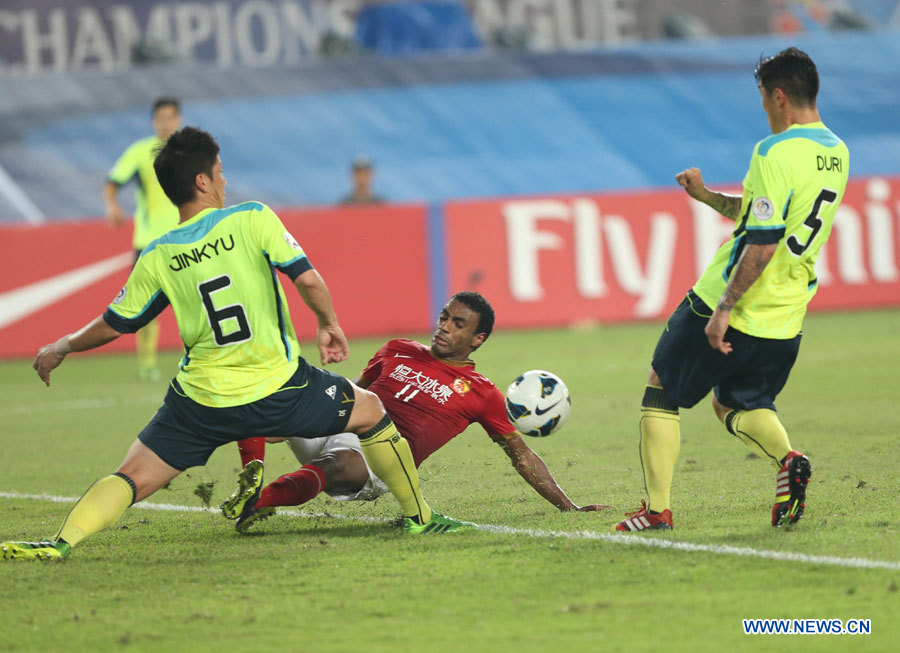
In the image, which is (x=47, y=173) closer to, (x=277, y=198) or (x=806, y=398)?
(x=277, y=198)

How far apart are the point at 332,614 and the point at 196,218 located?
1764mm

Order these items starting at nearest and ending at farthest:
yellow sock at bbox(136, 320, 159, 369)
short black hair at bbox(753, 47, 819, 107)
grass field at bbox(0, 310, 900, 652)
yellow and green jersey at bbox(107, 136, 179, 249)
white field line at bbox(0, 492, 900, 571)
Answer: grass field at bbox(0, 310, 900, 652)
white field line at bbox(0, 492, 900, 571)
short black hair at bbox(753, 47, 819, 107)
yellow and green jersey at bbox(107, 136, 179, 249)
yellow sock at bbox(136, 320, 159, 369)

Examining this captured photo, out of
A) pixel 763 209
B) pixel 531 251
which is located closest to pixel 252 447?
pixel 763 209

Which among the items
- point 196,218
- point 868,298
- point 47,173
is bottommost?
point 868,298

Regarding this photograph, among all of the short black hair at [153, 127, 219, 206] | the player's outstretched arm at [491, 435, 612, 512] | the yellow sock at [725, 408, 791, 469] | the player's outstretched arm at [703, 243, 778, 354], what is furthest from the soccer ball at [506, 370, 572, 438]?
the short black hair at [153, 127, 219, 206]

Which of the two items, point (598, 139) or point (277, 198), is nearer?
point (277, 198)

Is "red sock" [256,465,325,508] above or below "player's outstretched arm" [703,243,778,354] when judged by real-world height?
below

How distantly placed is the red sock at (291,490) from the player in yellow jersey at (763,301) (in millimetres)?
1411

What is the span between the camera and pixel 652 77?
25438mm

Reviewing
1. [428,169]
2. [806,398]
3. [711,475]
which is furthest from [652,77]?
[711,475]

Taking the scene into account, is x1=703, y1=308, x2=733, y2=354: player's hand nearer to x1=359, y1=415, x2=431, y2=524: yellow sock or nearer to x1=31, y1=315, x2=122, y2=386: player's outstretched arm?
x1=359, y1=415, x2=431, y2=524: yellow sock

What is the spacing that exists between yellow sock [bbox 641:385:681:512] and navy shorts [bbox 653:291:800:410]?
0.20 feet

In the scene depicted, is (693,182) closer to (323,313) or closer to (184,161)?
(323,313)

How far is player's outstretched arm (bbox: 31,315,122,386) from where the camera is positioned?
17.1ft
